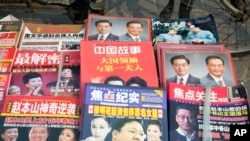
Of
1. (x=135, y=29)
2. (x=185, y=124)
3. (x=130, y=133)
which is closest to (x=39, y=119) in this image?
(x=130, y=133)

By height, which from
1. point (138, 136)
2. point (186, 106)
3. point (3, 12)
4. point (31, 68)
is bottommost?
point (138, 136)

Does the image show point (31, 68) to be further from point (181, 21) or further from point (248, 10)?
point (248, 10)

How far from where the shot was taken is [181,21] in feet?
5.10


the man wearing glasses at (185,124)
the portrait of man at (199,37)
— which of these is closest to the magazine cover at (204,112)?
the man wearing glasses at (185,124)

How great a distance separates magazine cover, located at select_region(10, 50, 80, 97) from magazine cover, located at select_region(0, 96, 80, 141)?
0.23ft

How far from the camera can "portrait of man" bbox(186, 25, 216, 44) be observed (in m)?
1.46

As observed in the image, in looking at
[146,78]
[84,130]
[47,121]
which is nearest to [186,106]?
[146,78]

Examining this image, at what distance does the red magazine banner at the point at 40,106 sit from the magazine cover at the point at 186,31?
1.50 feet

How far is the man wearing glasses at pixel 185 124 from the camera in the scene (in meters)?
1.11

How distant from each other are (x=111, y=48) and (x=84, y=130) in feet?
1.13

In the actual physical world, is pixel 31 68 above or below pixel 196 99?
above

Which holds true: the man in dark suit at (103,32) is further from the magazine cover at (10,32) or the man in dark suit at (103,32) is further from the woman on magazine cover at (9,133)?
the woman on magazine cover at (9,133)

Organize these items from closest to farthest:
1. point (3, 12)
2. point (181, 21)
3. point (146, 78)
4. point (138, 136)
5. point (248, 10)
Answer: point (138, 136), point (146, 78), point (181, 21), point (248, 10), point (3, 12)

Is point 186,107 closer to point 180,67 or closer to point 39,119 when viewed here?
point 180,67
